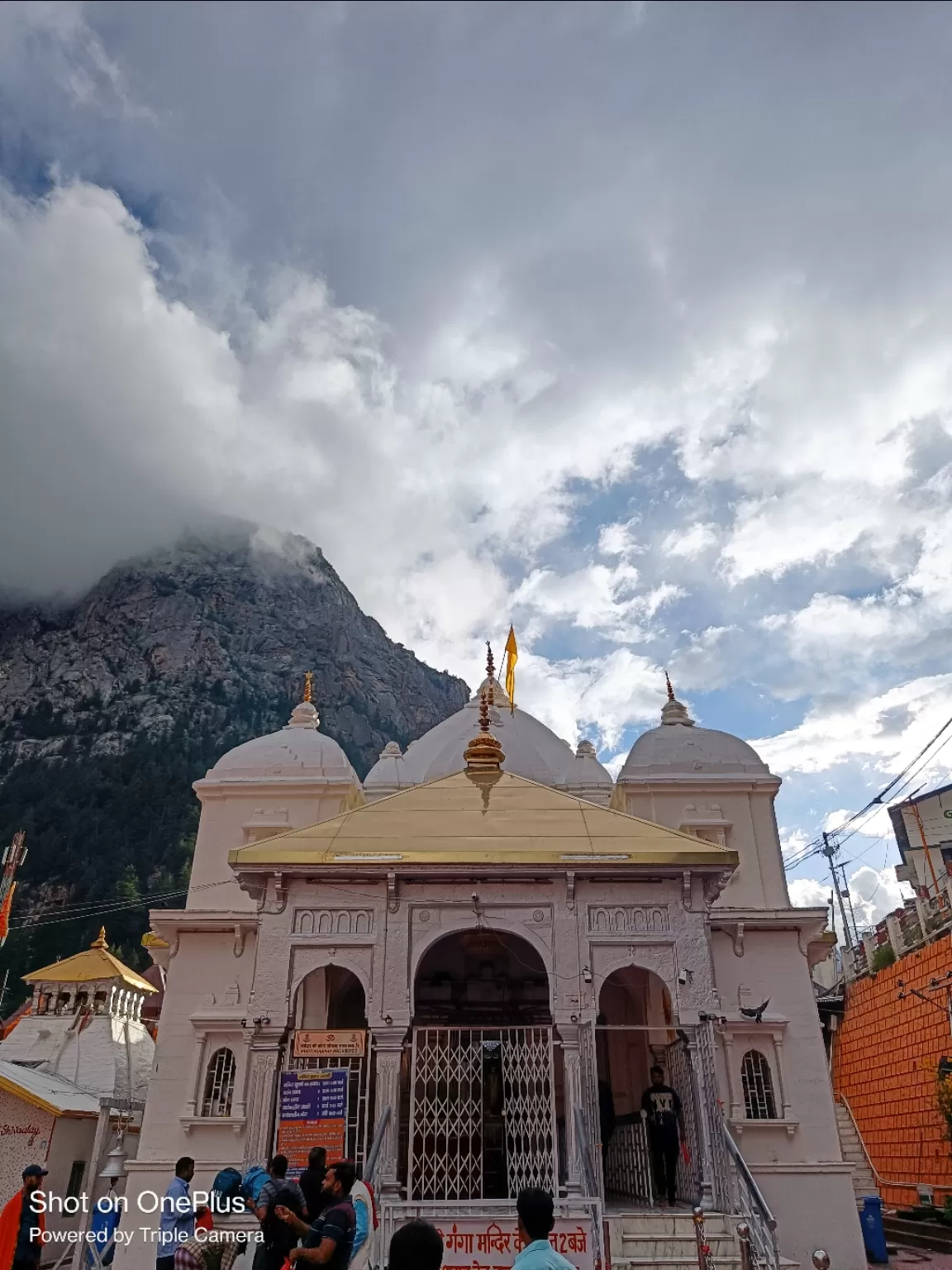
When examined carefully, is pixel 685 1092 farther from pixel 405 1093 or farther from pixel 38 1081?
pixel 38 1081

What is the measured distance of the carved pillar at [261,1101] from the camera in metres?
9.15

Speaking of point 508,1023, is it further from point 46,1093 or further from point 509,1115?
→ point 46,1093

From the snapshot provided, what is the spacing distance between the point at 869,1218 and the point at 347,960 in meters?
8.98

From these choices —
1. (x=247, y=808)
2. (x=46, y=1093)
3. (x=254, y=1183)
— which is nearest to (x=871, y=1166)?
(x=247, y=808)

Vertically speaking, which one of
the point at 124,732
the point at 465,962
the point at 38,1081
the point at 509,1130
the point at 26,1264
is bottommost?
the point at 26,1264

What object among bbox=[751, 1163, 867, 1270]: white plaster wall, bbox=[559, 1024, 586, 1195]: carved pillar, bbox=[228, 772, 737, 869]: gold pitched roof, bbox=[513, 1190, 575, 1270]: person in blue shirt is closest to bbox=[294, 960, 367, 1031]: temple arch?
bbox=[228, 772, 737, 869]: gold pitched roof

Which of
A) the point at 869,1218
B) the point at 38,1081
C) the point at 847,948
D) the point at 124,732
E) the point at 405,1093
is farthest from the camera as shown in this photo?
the point at 124,732

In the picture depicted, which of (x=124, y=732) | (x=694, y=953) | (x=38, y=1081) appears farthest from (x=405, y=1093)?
(x=124, y=732)

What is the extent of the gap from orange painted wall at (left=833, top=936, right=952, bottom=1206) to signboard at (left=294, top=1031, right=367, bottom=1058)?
1164 centimetres

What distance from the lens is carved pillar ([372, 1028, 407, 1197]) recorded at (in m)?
8.98

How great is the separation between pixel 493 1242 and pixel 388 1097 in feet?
6.99

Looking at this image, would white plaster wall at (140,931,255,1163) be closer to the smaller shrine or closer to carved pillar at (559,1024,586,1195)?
the smaller shrine

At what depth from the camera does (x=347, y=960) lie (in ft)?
33.7

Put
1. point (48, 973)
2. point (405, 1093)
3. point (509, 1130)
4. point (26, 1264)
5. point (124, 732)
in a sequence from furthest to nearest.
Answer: point (124, 732), point (48, 973), point (405, 1093), point (509, 1130), point (26, 1264)
